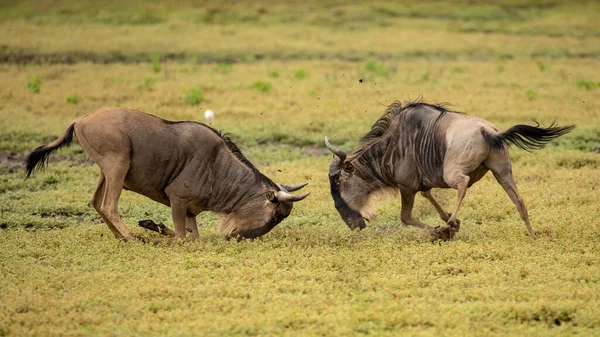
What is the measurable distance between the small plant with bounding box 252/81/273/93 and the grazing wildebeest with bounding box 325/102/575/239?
7.59 meters

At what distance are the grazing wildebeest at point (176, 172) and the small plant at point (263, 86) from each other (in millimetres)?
7952

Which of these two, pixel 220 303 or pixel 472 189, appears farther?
pixel 472 189

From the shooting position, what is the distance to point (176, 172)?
839 centimetres

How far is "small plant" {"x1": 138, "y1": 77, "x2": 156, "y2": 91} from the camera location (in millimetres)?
16352

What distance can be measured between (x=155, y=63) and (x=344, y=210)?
10727 mm

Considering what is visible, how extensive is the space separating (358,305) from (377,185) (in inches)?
113

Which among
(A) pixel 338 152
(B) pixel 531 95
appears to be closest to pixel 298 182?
(A) pixel 338 152

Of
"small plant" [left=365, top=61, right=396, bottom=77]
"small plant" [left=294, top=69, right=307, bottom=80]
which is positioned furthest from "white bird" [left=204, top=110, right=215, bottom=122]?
"small plant" [left=365, top=61, right=396, bottom=77]

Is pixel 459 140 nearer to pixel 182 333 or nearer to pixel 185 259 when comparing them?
pixel 185 259


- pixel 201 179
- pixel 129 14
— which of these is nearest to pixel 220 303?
pixel 201 179

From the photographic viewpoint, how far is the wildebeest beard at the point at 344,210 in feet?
29.6

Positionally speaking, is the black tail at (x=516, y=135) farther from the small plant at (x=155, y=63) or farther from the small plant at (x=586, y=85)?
the small plant at (x=155, y=63)

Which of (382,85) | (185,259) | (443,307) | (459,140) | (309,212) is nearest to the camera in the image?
(443,307)

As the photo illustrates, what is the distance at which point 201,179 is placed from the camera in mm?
8461
